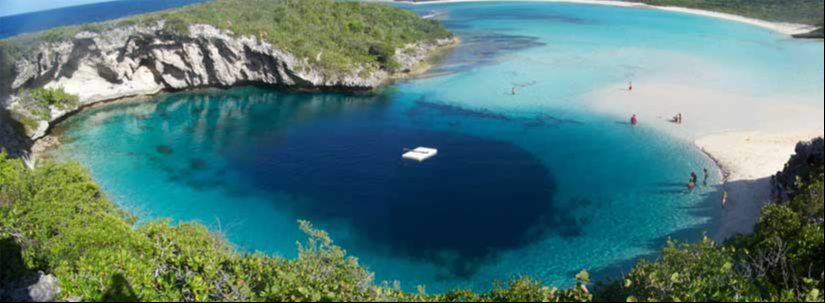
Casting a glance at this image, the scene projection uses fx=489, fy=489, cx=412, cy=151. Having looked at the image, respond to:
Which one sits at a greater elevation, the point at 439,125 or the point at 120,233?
the point at 120,233

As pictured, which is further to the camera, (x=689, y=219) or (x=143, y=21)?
(x=143, y=21)

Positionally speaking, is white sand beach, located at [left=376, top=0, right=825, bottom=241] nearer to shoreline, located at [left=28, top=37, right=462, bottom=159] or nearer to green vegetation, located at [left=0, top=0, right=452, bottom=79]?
shoreline, located at [left=28, top=37, right=462, bottom=159]

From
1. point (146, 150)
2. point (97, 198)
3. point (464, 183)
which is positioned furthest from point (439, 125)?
point (97, 198)

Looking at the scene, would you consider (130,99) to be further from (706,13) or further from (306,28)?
(706,13)

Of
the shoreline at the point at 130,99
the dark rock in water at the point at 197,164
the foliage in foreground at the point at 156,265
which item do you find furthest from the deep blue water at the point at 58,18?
the dark rock in water at the point at 197,164

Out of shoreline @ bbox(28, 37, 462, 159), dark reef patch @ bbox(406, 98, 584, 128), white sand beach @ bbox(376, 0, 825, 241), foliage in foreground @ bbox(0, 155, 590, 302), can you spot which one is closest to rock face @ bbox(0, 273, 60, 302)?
foliage in foreground @ bbox(0, 155, 590, 302)

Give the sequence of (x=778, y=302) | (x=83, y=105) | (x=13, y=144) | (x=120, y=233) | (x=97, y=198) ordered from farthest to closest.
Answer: (x=83, y=105), (x=13, y=144), (x=97, y=198), (x=120, y=233), (x=778, y=302)

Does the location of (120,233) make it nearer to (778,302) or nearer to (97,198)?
(97,198)

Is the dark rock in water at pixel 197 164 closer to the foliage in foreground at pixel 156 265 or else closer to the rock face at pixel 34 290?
the foliage in foreground at pixel 156 265
